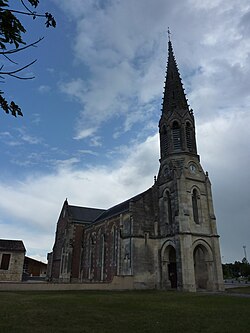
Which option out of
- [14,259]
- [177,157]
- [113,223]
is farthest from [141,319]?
[14,259]

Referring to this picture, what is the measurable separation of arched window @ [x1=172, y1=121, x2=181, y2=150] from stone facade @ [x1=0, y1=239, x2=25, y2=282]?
2593 cm

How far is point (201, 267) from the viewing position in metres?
30.7

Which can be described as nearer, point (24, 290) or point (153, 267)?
point (24, 290)

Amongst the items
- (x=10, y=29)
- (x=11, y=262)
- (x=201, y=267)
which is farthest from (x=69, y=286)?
(x=10, y=29)

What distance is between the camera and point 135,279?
1171 inches

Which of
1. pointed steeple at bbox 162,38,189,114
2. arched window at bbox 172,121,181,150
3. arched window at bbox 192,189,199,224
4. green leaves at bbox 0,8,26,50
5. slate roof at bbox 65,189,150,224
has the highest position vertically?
pointed steeple at bbox 162,38,189,114

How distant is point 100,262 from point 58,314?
28026 millimetres

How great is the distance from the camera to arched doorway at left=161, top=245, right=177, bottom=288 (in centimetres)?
3027

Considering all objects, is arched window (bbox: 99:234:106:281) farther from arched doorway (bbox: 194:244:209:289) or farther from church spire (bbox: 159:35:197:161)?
church spire (bbox: 159:35:197:161)

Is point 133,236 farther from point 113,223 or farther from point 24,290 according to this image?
point 24,290

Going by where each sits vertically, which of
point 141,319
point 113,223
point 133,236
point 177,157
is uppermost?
point 177,157

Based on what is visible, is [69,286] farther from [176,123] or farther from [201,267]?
[176,123]

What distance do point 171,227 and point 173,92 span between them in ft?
59.3

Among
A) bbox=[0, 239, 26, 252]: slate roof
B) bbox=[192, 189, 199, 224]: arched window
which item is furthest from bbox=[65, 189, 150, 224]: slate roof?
bbox=[192, 189, 199, 224]: arched window
